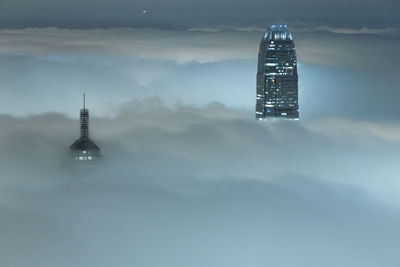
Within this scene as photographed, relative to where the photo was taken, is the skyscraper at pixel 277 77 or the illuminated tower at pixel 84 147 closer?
the illuminated tower at pixel 84 147

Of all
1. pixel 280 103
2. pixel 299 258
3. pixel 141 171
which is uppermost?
pixel 280 103

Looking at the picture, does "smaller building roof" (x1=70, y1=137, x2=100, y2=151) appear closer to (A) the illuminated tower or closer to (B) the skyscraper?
(A) the illuminated tower

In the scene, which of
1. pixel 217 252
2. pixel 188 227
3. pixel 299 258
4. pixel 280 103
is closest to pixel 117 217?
pixel 188 227

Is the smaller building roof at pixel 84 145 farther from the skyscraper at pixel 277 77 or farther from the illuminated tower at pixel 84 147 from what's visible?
the skyscraper at pixel 277 77

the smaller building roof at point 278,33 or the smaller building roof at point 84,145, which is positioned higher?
the smaller building roof at point 278,33

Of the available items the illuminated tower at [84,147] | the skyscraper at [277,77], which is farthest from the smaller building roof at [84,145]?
the skyscraper at [277,77]

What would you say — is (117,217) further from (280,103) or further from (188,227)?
(280,103)

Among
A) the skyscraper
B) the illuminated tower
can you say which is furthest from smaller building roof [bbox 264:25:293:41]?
the illuminated tower
